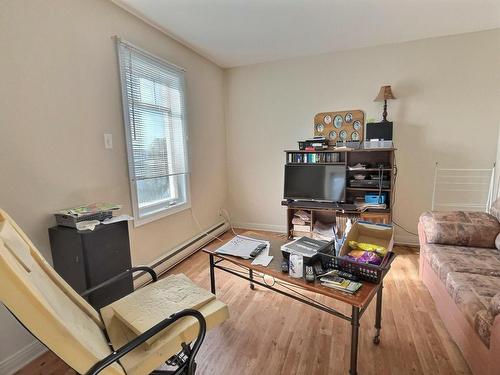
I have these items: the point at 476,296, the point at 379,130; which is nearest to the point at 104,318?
the point at 476,296

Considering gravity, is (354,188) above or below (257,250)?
above

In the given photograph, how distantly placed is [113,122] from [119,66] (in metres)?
0.47

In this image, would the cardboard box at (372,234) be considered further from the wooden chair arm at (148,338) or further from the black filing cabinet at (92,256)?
the black filing cabinet at (92,256)

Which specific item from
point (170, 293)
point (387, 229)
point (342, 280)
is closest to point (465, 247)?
point (387, 229)

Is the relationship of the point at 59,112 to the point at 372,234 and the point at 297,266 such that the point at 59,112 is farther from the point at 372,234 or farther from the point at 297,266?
the point at 372,234

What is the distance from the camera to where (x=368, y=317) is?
6.09 ft

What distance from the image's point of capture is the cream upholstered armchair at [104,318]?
0.76 meters

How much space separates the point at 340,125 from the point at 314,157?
536mm

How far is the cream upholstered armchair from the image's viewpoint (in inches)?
29.8

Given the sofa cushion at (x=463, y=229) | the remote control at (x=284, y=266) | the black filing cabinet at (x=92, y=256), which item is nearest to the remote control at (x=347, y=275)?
the remote control at (x=284, y=266)

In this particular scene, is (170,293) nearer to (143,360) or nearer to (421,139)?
(143,360)

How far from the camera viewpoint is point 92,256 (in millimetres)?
1547

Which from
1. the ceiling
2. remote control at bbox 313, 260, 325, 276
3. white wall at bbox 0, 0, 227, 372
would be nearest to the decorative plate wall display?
the ceiling

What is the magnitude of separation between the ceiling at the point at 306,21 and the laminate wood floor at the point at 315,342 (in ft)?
7.98
